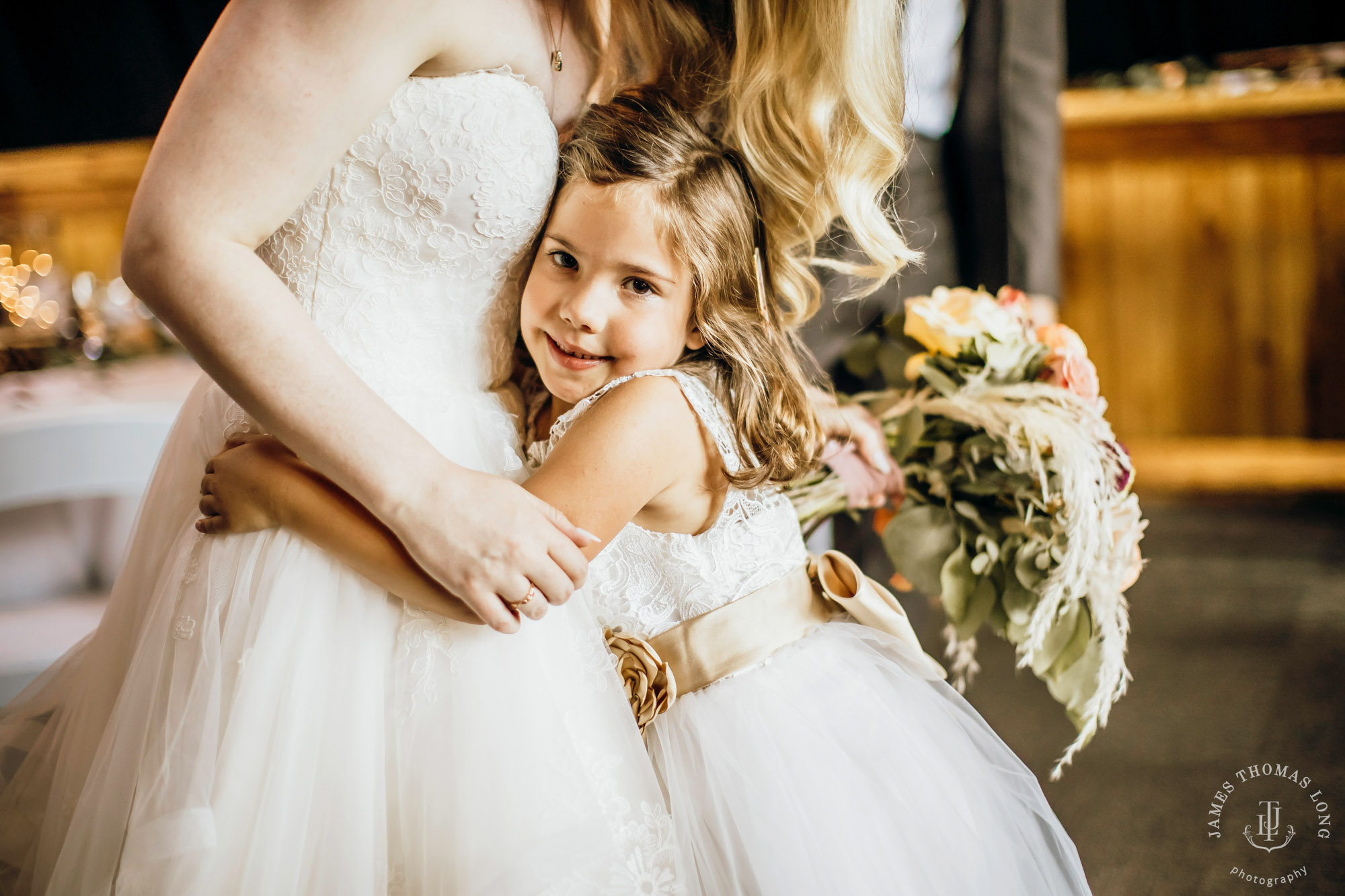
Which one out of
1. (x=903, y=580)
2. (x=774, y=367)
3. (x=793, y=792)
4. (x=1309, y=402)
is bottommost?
(x=1309, y=402)

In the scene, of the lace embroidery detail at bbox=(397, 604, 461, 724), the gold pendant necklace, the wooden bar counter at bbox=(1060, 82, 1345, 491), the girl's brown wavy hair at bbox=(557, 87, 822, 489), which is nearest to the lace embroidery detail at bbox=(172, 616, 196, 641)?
the lace embroidery detail at bbox=(397, 604, 461, 724)

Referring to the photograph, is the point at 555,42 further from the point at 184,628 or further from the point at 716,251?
the point at 184,628

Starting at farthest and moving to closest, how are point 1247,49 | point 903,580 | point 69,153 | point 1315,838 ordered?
1. point 1247,49
2. point 69,153
3. point 1315,838
4. point 903,580

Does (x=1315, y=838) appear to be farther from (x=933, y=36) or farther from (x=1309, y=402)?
(x=1309, y=402)

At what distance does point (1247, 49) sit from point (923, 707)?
4.28m

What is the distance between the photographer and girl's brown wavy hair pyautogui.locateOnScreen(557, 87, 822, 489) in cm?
93

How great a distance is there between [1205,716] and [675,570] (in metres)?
1.71

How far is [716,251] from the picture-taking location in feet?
3.20

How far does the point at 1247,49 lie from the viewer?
395 centimetres

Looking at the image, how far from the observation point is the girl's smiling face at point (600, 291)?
914 mm

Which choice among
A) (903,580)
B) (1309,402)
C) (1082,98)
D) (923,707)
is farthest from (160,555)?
(1309,402)

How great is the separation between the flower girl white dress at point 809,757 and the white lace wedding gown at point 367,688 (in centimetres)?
9

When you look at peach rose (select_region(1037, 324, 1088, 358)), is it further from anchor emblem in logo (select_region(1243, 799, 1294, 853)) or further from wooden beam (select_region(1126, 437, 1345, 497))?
wooden beam (select_region(1126, 437, 1345, 497))

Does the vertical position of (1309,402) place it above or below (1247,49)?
below
